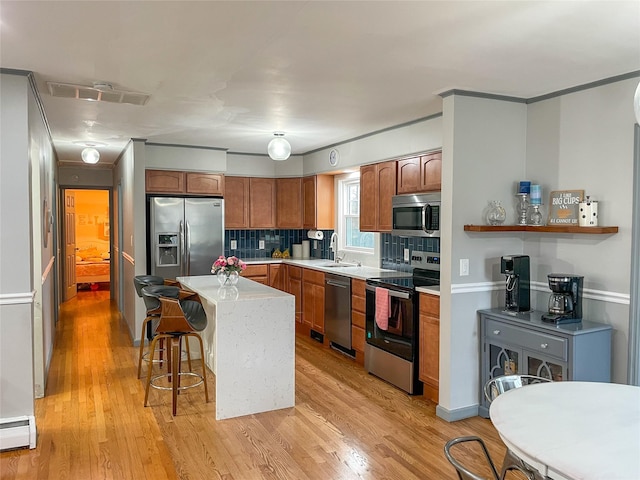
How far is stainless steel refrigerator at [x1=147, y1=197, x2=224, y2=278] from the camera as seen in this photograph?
6012 mm

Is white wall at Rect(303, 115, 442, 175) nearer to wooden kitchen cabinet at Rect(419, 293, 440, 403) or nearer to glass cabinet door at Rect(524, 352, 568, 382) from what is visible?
wooden kitchen cabinet at Rect(419, 293, 440, 403)

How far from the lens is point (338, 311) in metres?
5.52

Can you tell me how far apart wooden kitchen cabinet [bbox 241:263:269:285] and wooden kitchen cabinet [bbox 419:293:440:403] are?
2976 millimetres

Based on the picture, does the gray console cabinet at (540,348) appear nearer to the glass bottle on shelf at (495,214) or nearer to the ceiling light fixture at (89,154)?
the glass bottle on shelf at (495,214)

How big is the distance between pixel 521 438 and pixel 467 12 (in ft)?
5.86

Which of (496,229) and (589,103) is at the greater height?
(589,103)

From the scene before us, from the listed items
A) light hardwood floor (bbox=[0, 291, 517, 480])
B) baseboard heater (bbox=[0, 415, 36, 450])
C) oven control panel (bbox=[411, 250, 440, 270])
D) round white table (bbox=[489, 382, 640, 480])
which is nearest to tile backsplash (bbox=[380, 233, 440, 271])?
oven control panel (bbox=[411, 250, 440, 270])

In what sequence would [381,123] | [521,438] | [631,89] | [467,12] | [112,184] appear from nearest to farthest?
[521,438]
[467,12]
[631,89]
[381,123]
[112,184]

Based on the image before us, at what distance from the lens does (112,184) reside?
29.0 ft

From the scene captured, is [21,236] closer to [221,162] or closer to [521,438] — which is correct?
[521,438]

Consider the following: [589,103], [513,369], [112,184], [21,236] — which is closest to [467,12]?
[589,103]

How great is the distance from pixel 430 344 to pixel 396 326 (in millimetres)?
421

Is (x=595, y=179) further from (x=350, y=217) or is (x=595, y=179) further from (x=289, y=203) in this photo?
(x=289, y=203)

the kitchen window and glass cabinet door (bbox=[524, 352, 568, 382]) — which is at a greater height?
the kitchen window
